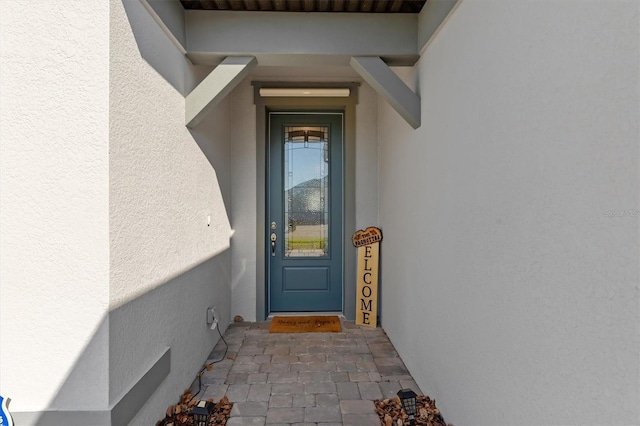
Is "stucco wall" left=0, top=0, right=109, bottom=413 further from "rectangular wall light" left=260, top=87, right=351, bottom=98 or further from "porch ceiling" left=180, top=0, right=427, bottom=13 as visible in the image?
"rectangular wall light" left=260, top=87, right=351, bottom=98

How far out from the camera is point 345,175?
3879 millimetres

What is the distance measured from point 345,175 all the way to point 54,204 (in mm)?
2853

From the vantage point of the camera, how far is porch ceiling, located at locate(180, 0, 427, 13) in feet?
7.52

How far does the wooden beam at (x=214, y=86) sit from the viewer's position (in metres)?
2.34

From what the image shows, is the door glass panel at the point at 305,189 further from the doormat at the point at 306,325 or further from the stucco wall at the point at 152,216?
the stucco wall at the point at 152,216

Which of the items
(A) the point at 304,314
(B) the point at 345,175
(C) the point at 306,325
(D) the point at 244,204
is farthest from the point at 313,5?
(A) the point at 304,314

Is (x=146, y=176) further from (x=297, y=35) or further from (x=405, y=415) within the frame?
(x=405, y=415)

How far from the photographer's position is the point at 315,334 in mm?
3402

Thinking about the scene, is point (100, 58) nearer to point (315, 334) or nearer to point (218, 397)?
point (218, 397)

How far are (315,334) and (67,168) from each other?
2631 mm

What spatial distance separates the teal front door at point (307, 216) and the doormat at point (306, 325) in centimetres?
18

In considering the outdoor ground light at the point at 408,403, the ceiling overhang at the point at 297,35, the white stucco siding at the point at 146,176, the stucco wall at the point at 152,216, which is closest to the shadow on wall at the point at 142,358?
the stucco wall at the point at 152,216

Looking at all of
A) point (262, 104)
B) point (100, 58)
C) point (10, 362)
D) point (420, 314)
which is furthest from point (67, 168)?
point (262, 104)

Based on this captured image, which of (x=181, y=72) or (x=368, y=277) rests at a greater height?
(x=181, y=72)
